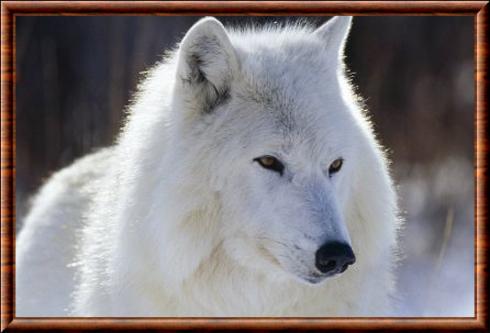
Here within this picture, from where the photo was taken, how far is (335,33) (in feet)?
11.9

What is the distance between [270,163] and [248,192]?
0.50 ft

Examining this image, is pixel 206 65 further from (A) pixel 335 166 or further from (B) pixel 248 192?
(A) pixel 335 166

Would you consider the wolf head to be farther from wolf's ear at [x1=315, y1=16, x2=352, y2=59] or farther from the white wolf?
wolf's ear at [x1=315, y1=16, x2=352, y2=59]

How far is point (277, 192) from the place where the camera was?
Result: 309cm

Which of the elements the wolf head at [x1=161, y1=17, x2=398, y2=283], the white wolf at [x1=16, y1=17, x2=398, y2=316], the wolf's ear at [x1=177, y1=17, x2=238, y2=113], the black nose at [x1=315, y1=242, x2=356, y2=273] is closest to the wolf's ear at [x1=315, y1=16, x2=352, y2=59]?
the white wolf at [x1=16, y1=17, x2=398, y2=316]

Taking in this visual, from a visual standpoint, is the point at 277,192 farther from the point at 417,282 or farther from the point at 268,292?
the point at 417,282

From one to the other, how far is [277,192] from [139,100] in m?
1.04

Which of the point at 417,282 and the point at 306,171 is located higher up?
the point at 306,171

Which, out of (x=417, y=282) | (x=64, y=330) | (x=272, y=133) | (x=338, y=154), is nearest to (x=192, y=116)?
(x=272, y=133)

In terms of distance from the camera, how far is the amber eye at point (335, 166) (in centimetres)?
320

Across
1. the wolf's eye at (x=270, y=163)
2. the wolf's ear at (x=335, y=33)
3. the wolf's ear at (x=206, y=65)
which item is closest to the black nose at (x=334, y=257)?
the wolf's eye at (x=270, y=163)

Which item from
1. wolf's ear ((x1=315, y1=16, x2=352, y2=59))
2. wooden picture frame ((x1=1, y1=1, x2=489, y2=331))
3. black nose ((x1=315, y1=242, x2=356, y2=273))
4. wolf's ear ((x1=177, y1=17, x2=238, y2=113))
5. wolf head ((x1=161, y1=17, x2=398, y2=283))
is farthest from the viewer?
wolf's ear ((x1=315, y1=16, x2=352, y2=59))

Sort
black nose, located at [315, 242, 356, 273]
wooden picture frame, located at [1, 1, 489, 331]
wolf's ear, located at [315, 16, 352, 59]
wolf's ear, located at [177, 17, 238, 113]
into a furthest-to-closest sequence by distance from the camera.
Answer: wolf's ear, located at [315, 16, 352, 59]
wooden picture frame, located at [1, 1, 489, 331]
wolf's ear, located at [177, 17, 238, 113]
black nose, located at [315, 242, 356, 273]

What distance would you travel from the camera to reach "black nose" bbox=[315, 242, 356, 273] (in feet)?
9.39
